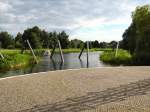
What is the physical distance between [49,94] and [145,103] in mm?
3549

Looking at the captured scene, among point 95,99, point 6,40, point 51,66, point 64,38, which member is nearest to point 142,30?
point 51,66

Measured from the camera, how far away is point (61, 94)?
10.6 meters

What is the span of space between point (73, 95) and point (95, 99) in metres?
1.03

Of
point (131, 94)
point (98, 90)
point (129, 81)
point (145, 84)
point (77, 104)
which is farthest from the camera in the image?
point (129, 81)

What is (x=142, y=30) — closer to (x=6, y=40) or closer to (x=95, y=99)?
(x=95, y=99)

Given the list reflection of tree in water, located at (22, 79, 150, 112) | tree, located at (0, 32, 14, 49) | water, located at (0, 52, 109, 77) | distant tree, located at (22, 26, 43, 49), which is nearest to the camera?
reflection of tree in water, located at (22, 79, 150, 112)

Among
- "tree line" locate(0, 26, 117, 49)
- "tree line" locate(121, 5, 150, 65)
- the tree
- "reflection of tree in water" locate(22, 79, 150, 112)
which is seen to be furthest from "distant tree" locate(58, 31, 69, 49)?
"reflection of tree in water" locate(22, 79, 150, 112)

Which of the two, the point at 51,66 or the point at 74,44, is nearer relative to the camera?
the point at 51,66

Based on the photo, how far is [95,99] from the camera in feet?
31.6

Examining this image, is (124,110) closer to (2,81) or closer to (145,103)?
(145,103)

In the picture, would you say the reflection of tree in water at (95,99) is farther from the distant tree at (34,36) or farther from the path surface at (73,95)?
the distant tree at (34,36)

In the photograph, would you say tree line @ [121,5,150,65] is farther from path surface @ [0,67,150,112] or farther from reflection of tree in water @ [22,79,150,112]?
reflection of tree in water @ [22,79,150,112]

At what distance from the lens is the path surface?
8500 millimetres

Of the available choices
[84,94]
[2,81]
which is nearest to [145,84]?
[84,94]
